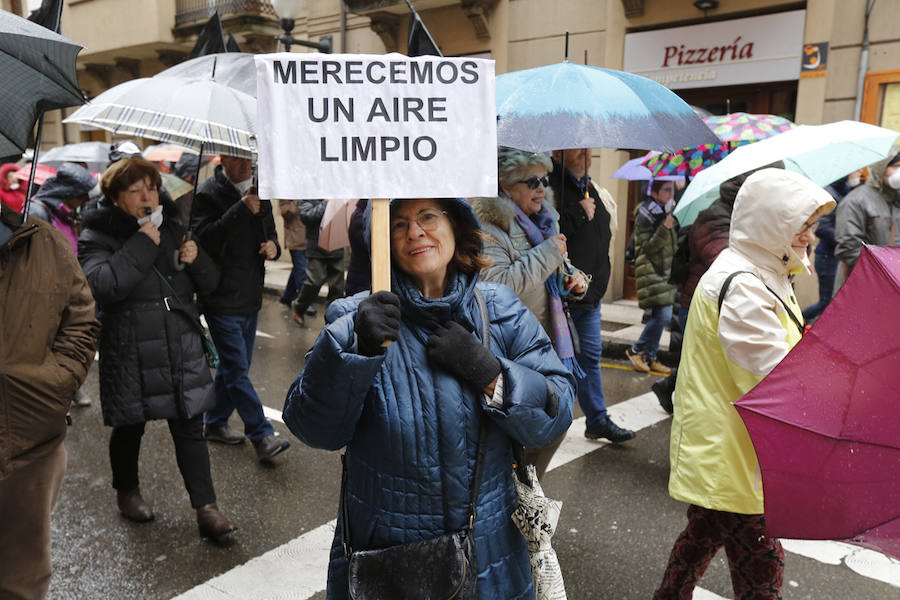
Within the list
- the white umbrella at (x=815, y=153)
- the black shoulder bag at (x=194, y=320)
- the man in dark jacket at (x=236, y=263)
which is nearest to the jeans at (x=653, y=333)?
the white umbrella at (x=815, y=153)

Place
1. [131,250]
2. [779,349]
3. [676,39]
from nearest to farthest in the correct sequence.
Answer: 1. [779,349]
2. [131,250]
3. [676,39]

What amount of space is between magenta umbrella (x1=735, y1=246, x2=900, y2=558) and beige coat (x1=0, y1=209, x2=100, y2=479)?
2.29m

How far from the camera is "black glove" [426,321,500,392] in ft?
6.03

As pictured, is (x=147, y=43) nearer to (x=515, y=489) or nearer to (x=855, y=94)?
(x=855, y=94)

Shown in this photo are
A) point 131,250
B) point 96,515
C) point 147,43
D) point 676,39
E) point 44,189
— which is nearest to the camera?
point 131,250

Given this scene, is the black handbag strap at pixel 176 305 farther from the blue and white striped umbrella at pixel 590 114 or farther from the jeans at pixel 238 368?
the blue and white striped umbrella at pixel 590 114

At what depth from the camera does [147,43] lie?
57.3ft

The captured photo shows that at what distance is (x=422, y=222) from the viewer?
6.62 feet

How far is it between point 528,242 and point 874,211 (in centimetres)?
394

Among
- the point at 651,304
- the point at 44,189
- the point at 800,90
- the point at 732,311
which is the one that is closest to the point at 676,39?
the point at 800,90

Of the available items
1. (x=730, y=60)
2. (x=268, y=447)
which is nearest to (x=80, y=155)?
(x=268, y=447)

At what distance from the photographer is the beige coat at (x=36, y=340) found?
251 cm

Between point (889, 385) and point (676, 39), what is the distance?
9.34 m

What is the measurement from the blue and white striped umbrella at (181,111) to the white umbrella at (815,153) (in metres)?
2.44
